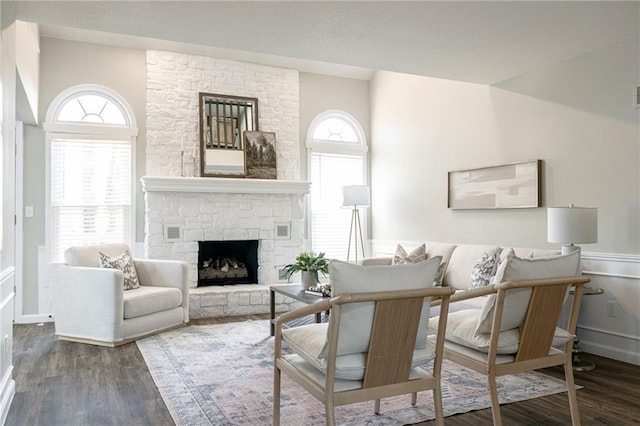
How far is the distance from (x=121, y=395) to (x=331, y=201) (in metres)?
4.57

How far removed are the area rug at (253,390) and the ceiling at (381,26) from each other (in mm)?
2525

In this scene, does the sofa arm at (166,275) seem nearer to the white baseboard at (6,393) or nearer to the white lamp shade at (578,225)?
the white baseboard at (6,393)

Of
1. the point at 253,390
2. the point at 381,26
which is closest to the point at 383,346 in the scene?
the point at 253,390

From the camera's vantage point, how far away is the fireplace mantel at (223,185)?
235 inches

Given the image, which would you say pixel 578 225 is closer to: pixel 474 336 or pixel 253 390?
pixel 474 336

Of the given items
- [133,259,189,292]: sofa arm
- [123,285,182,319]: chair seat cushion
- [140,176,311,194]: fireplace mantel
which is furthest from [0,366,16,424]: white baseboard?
[140,176,311,194]: fireplace mantel

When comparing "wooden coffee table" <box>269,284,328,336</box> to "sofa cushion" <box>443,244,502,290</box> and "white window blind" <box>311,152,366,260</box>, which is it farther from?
"white window blind" <box>311,152,366,260</box>

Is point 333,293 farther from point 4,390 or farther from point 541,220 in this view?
point 541,220

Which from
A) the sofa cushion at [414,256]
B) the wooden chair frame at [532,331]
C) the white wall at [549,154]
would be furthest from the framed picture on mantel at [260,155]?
the wooden chair frame at [532,331]

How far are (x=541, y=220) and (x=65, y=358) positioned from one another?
4392 mm

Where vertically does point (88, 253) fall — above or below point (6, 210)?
below

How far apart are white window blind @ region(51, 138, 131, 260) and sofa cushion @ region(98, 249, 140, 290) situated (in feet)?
3.21

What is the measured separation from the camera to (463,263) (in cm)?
493

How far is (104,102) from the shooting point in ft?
19.8
